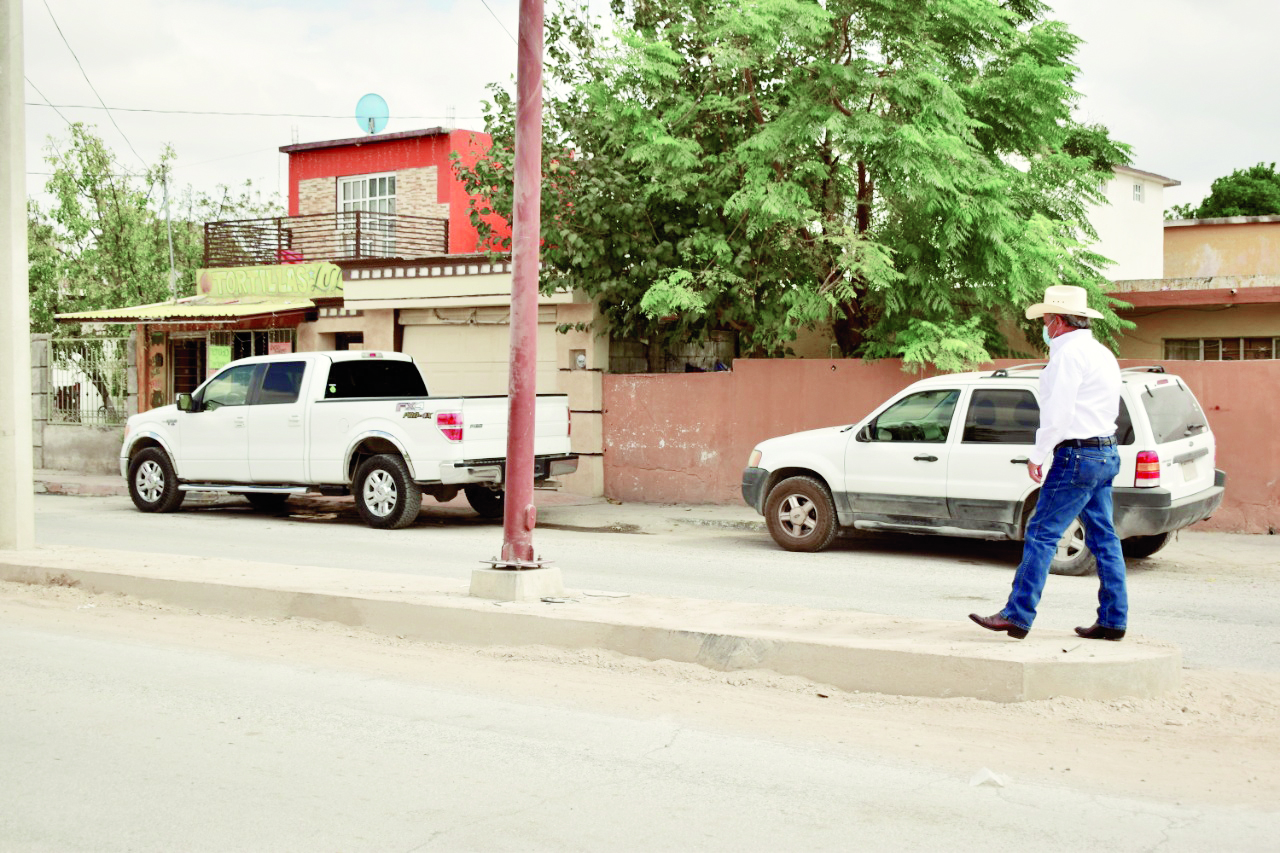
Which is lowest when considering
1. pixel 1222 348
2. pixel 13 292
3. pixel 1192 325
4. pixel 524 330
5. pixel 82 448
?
pixel 82 448

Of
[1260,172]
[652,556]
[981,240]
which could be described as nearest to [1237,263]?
[981,240]

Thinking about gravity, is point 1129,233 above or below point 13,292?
above

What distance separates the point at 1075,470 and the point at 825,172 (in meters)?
9.79

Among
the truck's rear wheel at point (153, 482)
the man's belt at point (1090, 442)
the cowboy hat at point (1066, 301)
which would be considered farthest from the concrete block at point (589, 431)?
the man's belt at point (1090, 442)

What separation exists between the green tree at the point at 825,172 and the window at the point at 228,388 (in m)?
4.09

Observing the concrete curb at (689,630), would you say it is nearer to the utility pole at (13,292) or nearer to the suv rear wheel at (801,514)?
the utility pole at (13,292)

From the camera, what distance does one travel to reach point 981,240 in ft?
48.6

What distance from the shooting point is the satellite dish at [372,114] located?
2891 cm

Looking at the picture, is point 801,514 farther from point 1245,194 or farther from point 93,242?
point 1245,194

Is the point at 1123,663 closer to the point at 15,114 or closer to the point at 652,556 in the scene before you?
the point at 652,556

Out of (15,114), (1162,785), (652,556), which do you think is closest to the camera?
(1162,785)

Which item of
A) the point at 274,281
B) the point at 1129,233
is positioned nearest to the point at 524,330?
the point at 274,281

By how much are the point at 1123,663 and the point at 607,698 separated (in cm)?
250

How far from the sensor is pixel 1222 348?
56.9ft
